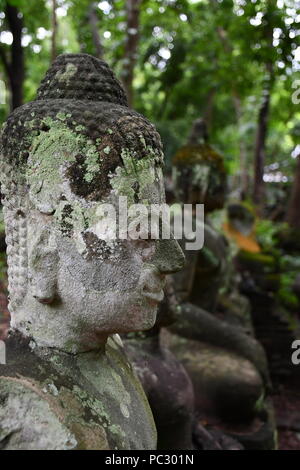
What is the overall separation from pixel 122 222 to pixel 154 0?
4814mm

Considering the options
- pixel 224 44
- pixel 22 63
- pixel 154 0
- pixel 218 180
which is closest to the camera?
pixel 218 180

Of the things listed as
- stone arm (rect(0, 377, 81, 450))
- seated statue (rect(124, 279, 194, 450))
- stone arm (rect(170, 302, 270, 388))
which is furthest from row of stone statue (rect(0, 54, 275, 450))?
stone arm (rect(170, 302, 270, 388))

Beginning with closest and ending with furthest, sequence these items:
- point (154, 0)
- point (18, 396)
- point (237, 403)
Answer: point (18, 396) < point (237, 403) < point (154, 0)

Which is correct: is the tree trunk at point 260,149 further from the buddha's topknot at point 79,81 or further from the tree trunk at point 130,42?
the buddha's topknot at point 79,81

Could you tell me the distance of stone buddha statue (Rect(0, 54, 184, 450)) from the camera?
1.29m

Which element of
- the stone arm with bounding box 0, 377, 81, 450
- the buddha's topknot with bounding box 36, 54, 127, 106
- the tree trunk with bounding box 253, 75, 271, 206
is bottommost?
the stone arm with bounding box 0, 377, 81, 450

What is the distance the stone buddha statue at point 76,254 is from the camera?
1285 mm

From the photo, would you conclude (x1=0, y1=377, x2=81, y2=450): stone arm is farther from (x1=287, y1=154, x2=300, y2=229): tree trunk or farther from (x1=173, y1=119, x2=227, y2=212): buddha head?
(x1=287, y1=154, x2=300, y2=229): tree trunk

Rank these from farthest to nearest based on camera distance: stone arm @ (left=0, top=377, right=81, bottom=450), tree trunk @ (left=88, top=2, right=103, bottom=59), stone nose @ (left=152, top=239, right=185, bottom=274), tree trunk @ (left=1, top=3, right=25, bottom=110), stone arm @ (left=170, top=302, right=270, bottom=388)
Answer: tree trunk @ (left=1, top=3, right=25, bottom=110)
tree trunk @ (left=88, top=2, right=103, bottom=59)
stone arm @ (left=170, top=302, right=270, bottom=388)
stone nose @ (left=152, top=239, right=185, bottom=274)
stone arm @ (left=0, top=377, right=81, bottom=450)

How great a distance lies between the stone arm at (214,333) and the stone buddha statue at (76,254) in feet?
6.39

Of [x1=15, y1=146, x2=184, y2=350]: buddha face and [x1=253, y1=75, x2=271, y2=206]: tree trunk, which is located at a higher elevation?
[x1=253, y1=75, x2=271, y2=206]: tree trunk

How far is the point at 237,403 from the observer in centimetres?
304
